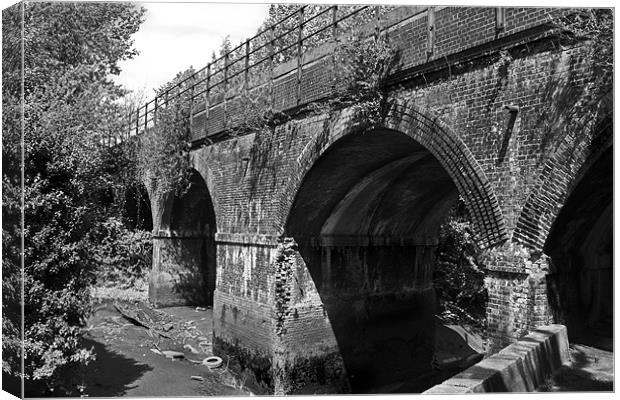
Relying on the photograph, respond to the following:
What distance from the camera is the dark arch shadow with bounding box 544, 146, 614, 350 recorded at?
6461 millimetres

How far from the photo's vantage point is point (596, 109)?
5902mm

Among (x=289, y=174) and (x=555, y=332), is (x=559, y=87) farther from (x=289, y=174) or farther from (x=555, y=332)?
(x=289, y=174)

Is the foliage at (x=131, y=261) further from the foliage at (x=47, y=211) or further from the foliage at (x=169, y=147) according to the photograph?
the foliage at (x=47, y=211)

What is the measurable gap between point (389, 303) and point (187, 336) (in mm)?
5482

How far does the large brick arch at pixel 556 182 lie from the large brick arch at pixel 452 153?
1.04 ft

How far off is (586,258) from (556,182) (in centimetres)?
207

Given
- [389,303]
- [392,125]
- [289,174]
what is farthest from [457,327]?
[392,125]

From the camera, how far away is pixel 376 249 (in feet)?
41.4

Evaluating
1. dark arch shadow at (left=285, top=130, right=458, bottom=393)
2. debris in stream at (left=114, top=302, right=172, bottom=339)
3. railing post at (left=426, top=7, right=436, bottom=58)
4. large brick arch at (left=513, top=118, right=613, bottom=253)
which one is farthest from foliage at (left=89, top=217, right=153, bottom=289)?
large brick arch at (left=513, top=118, right=613, bottom=253)

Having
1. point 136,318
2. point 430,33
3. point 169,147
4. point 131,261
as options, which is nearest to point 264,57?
point 169,147

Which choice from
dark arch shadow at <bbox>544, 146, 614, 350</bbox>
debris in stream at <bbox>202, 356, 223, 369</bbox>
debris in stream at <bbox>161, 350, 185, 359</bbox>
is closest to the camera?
dark arch shadow at <bbox>544, 146, 614, 350</bbox>

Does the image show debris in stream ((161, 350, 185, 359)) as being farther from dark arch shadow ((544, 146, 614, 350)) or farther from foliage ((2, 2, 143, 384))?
dark arch shadow ((544, 146, 614, 350))

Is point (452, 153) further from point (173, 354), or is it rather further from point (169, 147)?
point (169, 147)

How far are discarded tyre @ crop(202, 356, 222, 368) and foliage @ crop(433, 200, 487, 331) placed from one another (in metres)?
7.48
